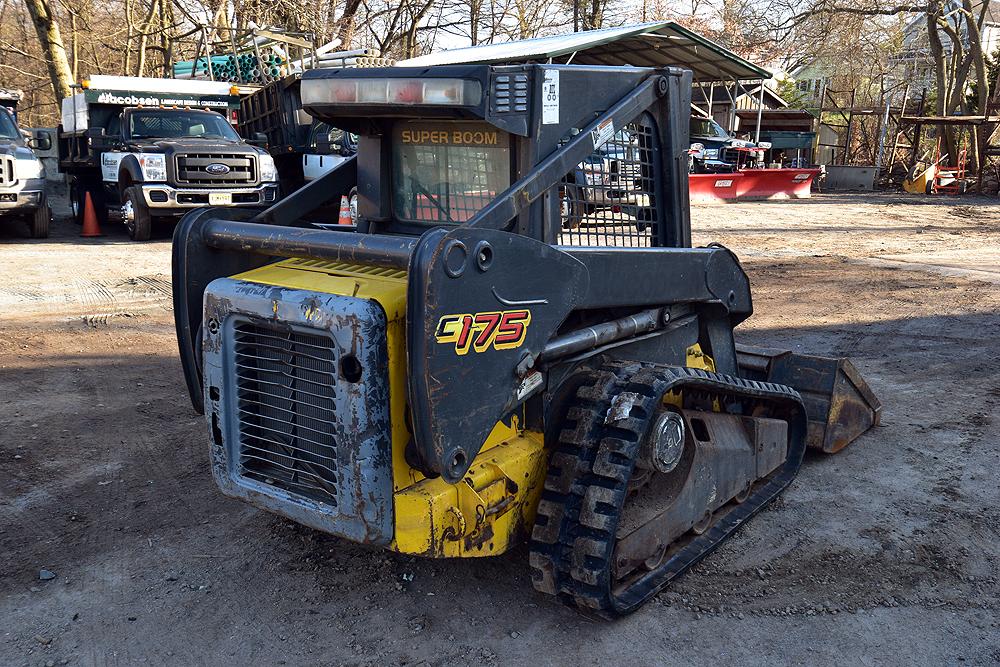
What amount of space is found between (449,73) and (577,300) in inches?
37.6

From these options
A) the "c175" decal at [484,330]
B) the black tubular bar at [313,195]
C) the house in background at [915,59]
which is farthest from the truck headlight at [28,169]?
the house in background at [915,59]

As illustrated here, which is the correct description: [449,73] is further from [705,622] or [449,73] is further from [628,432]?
[705,622]

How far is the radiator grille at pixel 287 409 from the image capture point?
10.7 ft

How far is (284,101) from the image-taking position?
16.4m

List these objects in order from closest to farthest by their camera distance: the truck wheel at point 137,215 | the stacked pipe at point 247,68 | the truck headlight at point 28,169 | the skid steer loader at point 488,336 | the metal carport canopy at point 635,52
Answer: the skid steer loader at point 488,336 < the truck headlight at point 28,169 < the truck wheel at point 137,215 < the metal carport canopy at point 635,52 < the stacked pipe at point 247,68

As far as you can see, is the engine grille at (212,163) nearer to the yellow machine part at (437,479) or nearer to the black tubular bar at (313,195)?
the black tubular bar at (313,195)

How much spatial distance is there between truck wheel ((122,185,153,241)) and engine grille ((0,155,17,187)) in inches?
59.5

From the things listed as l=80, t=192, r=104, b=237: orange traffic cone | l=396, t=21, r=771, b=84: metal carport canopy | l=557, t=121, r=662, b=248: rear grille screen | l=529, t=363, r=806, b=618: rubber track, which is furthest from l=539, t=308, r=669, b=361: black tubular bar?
l=396, t=21, r=771, b=84: metal carport canopy

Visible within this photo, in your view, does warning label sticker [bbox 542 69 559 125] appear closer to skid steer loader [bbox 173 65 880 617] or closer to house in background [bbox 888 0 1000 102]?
skid steer loader [bbox 173 65 880 617]

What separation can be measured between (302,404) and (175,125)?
1258 cm

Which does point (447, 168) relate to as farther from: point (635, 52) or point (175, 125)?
point (635, 52)

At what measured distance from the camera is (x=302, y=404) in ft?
11.0

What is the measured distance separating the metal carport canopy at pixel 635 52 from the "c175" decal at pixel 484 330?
53.1 feet

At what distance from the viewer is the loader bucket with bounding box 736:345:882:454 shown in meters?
5.36
